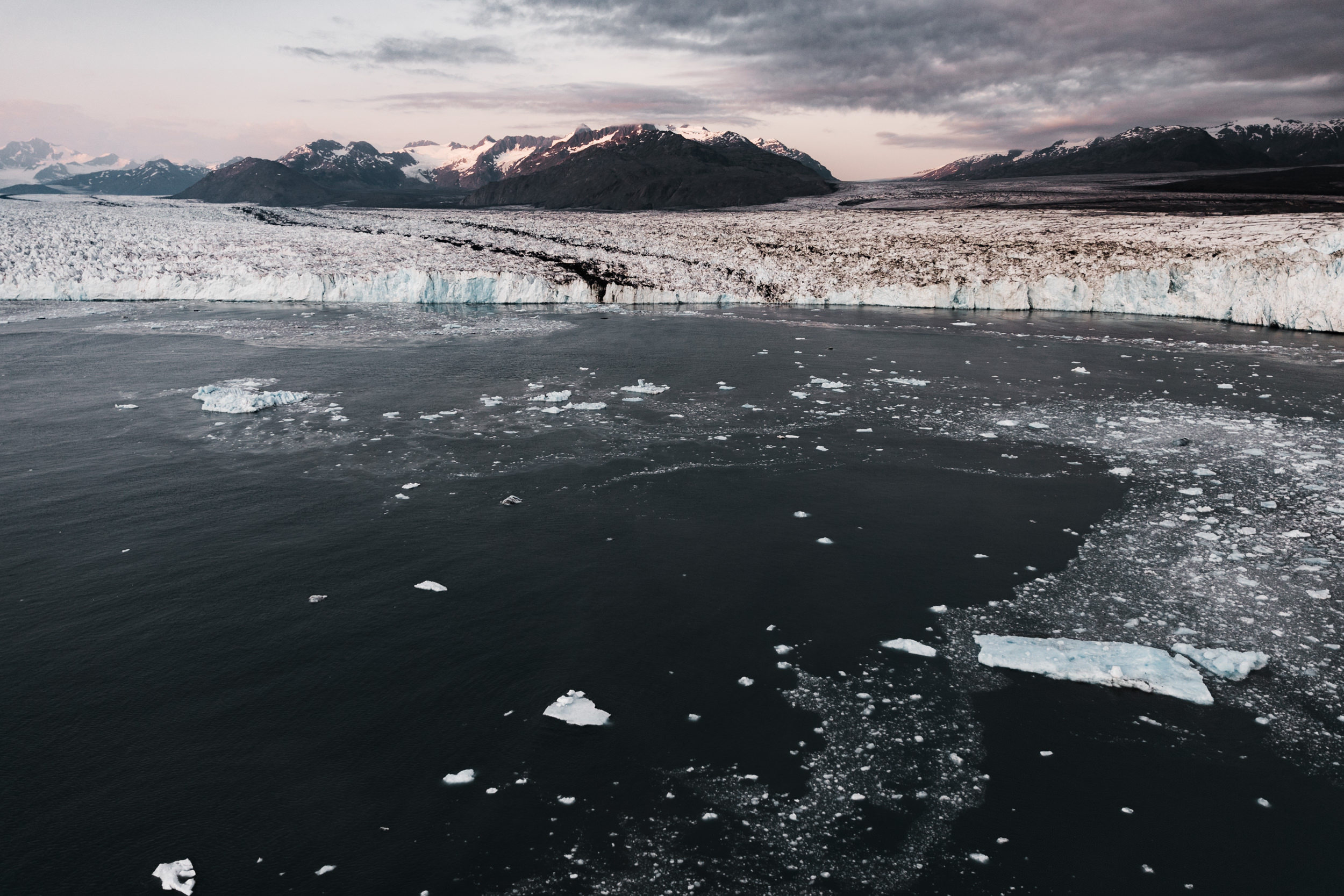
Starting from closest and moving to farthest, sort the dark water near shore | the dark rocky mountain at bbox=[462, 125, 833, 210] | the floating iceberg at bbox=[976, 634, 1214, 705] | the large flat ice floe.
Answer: the dark water near shore, the floating iceberg at bbox=[976, 634, 1214, 705], the large flat ice floe, the dark rocky mountain at bbox=[462, 125, 833, 210]

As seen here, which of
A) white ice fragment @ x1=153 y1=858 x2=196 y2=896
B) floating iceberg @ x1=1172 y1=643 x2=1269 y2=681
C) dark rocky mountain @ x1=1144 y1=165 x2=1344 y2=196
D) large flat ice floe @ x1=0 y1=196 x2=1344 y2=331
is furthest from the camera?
dark rocky mountain @ x1=1144 y1=165 x2=1344 y2=196

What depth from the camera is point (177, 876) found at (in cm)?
506

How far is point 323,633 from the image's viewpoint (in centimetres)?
796

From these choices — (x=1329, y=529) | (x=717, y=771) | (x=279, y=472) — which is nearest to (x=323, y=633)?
(x=717, y=771)

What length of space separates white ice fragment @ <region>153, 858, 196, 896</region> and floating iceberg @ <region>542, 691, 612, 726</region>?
109 inches

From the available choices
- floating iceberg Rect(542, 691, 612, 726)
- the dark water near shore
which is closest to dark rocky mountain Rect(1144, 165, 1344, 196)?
the dark water near shore

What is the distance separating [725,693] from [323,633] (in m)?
4.36

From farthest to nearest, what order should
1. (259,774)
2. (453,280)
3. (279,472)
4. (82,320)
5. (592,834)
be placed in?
(453,280) < (82,320) < (279,472) < (259,774) < (592,834)

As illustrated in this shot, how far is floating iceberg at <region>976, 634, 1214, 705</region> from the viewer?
23.6 feet

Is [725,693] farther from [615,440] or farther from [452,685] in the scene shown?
[615,440]

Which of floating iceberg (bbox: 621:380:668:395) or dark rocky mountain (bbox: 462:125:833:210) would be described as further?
dark rocky mountain (bbox: 462:125:833:210)

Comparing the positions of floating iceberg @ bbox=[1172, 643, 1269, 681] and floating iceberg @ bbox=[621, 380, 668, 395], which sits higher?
floating iceberg @ bbox=[621, 380, 668, 395]

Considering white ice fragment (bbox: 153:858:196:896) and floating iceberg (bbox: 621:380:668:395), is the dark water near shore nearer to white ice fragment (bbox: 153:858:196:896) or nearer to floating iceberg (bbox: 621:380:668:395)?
white ice fragment (bbox: 153:858:196:896)

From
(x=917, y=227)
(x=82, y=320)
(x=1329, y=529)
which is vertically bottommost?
(x=1329, y=529)
